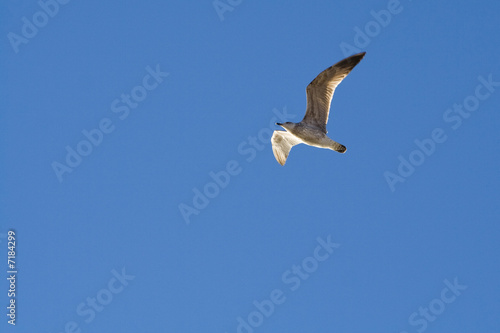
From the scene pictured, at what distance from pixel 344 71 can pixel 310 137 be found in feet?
5.89

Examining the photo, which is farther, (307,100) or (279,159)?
(279,159)

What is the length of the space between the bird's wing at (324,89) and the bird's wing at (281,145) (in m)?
1.88

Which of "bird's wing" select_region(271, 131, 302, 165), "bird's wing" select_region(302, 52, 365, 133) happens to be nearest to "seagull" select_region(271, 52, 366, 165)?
"bird's wing" select_region(302, 52, 365, 133)

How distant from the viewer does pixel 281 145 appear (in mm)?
34031

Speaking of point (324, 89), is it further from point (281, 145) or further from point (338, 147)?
point (281, 145)

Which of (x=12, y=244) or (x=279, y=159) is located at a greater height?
(x=12, y=244)

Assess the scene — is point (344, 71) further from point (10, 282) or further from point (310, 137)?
point (10, 282)

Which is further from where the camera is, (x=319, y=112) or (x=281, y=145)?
(x=281, y=145)

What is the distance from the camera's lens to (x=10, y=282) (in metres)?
32.3

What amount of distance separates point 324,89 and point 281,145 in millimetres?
2889

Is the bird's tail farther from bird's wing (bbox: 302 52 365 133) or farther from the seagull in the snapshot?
bird's wing (bbox: 302 52 365 133)

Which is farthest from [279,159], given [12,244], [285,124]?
[12,244]

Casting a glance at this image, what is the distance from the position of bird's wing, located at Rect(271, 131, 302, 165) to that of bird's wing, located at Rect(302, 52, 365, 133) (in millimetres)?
1877

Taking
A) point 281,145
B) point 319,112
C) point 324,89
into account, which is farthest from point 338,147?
point 281,145
